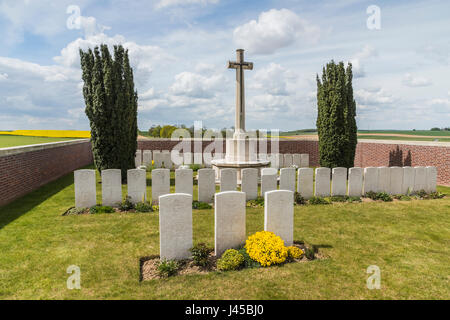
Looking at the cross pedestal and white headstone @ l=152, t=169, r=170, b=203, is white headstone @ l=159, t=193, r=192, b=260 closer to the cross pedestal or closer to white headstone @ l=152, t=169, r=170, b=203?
white headstone @ l=152, t=169, r=170, b=203

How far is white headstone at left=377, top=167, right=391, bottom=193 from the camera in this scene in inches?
415

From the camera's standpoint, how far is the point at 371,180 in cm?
1045

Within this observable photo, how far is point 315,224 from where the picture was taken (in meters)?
7.40

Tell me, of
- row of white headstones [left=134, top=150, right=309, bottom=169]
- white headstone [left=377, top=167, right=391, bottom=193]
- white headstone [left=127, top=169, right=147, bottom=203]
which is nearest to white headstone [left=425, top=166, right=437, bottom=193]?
white headstone [left=377, top=167, right=391, bottom=193]

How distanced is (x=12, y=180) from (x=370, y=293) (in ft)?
35.3

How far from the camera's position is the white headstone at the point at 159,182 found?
907cm

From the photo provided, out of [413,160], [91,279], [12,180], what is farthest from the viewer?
[413,160]

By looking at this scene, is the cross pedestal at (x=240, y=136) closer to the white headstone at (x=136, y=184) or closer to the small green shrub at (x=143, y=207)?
the white headstone at (x=136, y=184)

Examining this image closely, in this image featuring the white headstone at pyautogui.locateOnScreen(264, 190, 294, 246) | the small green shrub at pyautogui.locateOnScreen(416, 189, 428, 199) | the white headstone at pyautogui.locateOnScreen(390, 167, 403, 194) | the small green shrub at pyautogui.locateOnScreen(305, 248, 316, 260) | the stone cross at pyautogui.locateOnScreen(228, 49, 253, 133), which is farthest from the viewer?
the stone cross at pyautogui.locateOnScreen(228, 49, 253, 133)

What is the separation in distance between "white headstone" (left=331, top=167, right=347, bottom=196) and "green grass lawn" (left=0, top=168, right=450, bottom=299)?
1.38 meters

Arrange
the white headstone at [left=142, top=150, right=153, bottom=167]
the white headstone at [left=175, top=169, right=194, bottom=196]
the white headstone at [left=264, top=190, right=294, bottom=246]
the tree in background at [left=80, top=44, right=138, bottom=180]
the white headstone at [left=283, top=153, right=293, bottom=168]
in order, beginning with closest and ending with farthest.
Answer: the white headstone at [left=264, top=190, right=294, bottom=246] < the white headstone at [left=175, top=169, right=194, bottom=196] < the tree in background at [left=80, top=44, right=138, bottom=180] < the white headstone at [left=142, top=150, right=153, bottom=167] < the white headstone at [left=283, top=153, right=293, bottom=168]

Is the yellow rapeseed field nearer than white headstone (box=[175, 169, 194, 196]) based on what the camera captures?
No
